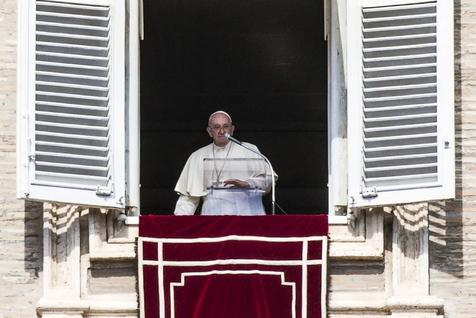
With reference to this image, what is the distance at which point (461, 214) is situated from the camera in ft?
43.4

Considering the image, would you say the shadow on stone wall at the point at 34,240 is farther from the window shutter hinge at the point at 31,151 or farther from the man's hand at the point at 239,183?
the man's hand at the point at 239,183

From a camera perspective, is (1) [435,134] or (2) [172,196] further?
(2) [172,196]

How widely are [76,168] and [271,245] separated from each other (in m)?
1.13

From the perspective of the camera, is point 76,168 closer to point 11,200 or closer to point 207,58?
point 11,200

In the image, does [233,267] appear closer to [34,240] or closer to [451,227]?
[34,240]

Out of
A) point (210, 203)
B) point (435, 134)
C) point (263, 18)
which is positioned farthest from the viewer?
point (263, 18)

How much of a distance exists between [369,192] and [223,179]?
1305mm

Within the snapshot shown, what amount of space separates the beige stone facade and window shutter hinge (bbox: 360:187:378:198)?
0.24 meters

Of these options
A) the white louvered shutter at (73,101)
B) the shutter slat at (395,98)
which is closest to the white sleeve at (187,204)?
the white louvered shutter at (73,101)

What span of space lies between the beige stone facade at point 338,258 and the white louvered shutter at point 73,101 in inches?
12.1

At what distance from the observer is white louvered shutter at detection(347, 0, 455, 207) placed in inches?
505

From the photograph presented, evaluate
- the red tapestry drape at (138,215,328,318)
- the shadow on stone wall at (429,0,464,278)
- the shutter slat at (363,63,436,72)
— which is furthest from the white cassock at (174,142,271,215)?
the shutter slat at (363,63,436,72)

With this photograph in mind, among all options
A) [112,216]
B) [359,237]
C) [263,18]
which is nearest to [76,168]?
[112,216]

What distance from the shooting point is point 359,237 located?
1306 centimetres
